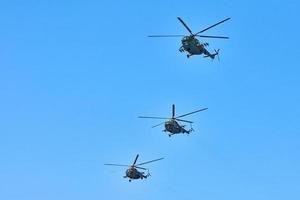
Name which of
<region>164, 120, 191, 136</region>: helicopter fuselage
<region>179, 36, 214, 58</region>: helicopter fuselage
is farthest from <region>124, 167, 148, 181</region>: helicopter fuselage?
<region>179, 36, 214, 58</region>: helicopter fuselage

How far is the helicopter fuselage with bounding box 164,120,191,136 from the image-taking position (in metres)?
137

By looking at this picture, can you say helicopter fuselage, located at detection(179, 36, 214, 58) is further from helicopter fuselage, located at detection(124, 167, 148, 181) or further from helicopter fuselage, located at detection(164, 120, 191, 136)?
helicopter fuselage, located at detection(124, 167, 148, 181)

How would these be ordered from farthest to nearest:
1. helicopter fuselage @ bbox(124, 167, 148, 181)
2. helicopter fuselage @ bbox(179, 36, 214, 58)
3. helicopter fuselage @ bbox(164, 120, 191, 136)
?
helicopter fuselage @ bbox(124, 167, 148, 181) → helicopter fuselage @ bbox(164, 120, 191, 136) → helicopter fuselage @ bbox(179, 36, 214, 58)

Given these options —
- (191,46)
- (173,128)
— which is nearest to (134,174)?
(173,128)

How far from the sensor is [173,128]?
137750 millimetres

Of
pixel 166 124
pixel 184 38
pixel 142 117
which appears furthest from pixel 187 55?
pixel 142 117

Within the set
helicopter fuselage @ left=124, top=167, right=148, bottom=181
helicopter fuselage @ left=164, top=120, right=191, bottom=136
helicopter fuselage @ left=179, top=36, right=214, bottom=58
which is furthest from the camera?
helicopter fuselage @ left=124, top=167, right=148, bottom=181

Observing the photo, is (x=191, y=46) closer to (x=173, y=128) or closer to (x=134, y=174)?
(x=173, y=128)

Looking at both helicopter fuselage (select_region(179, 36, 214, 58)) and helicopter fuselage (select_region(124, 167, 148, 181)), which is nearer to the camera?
helicopter fuselage (select_region(179, 36, 214, 58))

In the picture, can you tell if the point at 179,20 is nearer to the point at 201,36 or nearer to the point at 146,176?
the point at 201,36

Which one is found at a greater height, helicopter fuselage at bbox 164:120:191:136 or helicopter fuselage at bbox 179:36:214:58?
helicopter fuselage at bbox 179:36:214:58

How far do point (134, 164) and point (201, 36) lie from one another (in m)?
37.5

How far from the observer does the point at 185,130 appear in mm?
139375

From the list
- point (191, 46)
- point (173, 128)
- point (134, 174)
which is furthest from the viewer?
point (134, 174)
